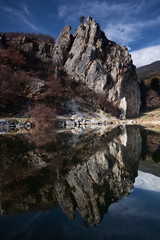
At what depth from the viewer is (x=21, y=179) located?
4375 millimetres

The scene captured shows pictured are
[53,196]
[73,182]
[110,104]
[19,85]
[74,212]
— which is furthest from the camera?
[110,104]

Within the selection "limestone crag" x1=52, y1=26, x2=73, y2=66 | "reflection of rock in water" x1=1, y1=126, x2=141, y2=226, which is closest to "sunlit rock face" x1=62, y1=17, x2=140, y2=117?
"limestone crag" x1=52, y1=26, x2=73, y2=66

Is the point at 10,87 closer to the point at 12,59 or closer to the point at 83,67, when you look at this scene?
the point at 12,59

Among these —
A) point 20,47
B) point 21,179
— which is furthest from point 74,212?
point 20,47

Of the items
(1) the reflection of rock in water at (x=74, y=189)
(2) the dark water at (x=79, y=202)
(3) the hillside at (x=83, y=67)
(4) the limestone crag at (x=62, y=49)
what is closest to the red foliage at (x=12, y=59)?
(3) the hillside at (x=83, y=67)

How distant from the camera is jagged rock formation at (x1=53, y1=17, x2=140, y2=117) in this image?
161ft

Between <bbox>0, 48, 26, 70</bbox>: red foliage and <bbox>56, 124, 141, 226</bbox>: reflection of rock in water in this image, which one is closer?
<bbox>56, 124, 141, 226</bbox>: reflection of rock in water

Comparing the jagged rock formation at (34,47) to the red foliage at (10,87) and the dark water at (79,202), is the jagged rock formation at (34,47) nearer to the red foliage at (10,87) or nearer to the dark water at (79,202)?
the red foliage at (10,87)

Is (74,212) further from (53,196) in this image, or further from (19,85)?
(19,85)

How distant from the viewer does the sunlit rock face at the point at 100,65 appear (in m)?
49.2

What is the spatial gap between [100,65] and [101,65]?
1.37 feet

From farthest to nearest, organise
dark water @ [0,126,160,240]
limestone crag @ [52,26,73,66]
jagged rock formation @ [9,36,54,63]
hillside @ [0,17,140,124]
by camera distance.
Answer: limestone crag @ [52,26,73,66] → jagged rock formation @ [9,36,54,63] → hillside @ [0,17,140,124] → dark water @ [0,126,160,240]

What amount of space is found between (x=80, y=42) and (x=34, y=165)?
5343 cm

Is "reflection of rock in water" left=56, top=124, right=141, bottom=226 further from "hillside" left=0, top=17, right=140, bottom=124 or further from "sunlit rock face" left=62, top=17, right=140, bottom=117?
"sunlit rock face" left=62, top=17, right=140, bottom=117
